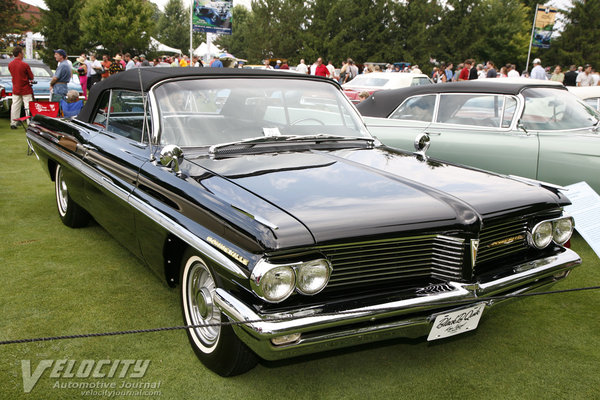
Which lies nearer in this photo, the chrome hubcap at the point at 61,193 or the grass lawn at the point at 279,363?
the grass lawn at the point at 279,363

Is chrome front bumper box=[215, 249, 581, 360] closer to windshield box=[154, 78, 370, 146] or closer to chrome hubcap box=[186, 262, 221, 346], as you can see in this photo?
chrome hubcap box=[186, 262, 221, 346]

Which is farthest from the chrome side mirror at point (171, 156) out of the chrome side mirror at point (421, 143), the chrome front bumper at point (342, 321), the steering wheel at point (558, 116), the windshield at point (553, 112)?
the steering wheel at point (558, 116)

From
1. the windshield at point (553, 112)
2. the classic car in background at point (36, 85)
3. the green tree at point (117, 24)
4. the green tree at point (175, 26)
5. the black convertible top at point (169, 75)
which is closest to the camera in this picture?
the black convertible top at point (169, 75)

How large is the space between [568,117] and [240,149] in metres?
4.34

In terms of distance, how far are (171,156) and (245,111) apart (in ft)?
2.69

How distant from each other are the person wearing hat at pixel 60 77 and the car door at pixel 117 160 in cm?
800

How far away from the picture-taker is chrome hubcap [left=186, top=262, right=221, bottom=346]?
280cm

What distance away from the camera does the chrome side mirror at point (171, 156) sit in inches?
121

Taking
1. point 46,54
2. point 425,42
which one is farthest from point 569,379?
point 425,42

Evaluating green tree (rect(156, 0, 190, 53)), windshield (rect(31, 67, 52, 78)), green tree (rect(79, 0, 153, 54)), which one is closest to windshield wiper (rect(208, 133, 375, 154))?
windshield (rect(31, 67, 52, 78))

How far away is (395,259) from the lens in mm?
2545

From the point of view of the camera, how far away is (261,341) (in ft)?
7.33

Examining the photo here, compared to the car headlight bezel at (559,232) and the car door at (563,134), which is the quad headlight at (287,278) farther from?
the car door at (563,134)

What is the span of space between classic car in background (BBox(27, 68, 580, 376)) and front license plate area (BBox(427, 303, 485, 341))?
1cm
